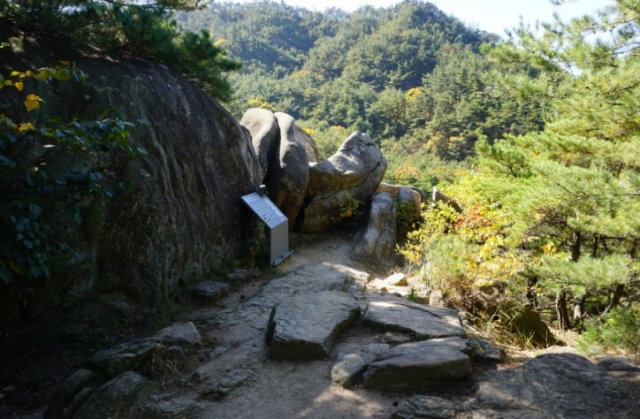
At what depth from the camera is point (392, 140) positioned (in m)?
41.9

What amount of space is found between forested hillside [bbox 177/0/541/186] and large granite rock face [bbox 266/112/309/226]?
13615 mm

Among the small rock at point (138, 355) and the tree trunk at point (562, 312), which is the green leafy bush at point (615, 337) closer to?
the tree trunk at point (562, 312)

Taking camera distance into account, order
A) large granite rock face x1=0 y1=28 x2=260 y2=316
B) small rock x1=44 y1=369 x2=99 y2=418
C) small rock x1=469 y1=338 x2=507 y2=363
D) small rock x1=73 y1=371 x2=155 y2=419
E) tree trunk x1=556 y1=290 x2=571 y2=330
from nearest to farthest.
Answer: small rock x1=73 y1=371 x2=155 y2=419 → small rock x1=44 y1=369 x2=99 y2=418 → small rock x1=469 y1=338 x2=507 y2=363 → large granite rock face x1=0 y1=28 x2=260 y2=316 → tree trunk x1=556 y1=290 x2=571 y2=330

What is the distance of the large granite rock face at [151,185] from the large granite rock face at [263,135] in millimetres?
1804

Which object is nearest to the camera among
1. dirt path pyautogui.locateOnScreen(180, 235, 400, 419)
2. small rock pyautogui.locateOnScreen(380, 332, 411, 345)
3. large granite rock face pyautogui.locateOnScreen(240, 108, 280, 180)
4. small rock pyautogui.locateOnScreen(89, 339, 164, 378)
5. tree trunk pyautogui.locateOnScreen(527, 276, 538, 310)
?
dirt path pyautogui.locateOnScreen(180, 235, 400, 419)

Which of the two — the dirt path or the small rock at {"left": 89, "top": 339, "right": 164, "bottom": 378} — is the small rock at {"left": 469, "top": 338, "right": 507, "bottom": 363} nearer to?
the dirt path

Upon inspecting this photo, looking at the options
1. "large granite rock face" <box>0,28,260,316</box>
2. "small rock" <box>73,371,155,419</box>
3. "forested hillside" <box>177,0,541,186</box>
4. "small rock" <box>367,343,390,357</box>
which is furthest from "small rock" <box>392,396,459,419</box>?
"forested hillside" <box>177,0,541,186</box>

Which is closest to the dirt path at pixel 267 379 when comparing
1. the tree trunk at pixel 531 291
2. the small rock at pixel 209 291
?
the small rock at pixel 209 291

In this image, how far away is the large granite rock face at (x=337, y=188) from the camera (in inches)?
416

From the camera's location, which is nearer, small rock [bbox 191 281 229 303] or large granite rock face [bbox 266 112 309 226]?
small rock [bbox 191 281 229 303]

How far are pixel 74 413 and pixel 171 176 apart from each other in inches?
131

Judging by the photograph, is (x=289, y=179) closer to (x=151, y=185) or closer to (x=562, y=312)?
(x=151, y=185)

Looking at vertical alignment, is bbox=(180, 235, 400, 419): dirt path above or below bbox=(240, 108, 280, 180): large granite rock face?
below

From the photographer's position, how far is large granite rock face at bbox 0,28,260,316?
14.9 feet
